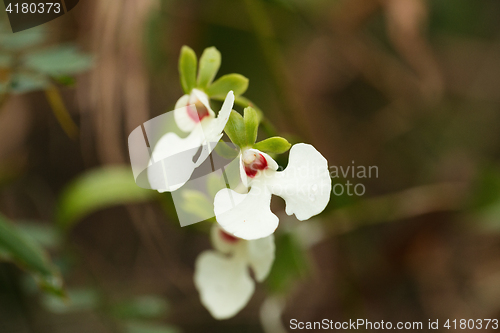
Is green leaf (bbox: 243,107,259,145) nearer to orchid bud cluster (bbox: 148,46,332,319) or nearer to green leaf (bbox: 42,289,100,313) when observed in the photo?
orchid bud cluster (bbox: 148,46,332,319)

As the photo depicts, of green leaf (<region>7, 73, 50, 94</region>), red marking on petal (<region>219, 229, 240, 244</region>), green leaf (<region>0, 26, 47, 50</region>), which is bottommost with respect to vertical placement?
red marking on petal (<region>219, 229, 240, 244</region>)

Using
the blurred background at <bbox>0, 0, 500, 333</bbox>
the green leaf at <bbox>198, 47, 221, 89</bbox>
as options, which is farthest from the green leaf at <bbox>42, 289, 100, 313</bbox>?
the green leaf at <bbox>198, 47, 221, 89</bbox>

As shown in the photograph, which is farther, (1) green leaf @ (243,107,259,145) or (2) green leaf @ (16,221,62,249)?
(2) green leaf @ (16,221,62,249)

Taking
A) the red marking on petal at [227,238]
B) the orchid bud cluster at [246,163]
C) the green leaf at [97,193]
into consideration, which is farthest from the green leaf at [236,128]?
the green leaf at [97,193]

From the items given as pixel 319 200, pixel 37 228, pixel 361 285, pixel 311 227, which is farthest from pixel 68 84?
pixel 361 285

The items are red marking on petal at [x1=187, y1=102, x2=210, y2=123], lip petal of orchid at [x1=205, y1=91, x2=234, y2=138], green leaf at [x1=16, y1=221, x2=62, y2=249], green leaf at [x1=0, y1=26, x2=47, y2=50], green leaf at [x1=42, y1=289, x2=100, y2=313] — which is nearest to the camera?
lip petal of orchid at [x1=205, y1=91, x2=234, y2=138]

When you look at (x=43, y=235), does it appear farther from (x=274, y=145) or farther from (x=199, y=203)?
(x=274, y=145)
